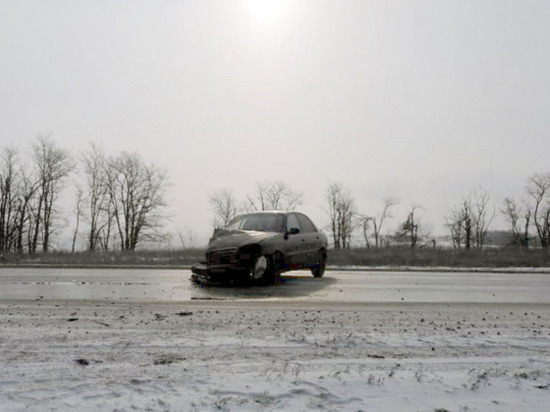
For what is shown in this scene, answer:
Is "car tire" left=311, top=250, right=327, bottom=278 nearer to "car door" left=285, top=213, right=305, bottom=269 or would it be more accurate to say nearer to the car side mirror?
"car door" left=285, top=213, right=305, bottom=269

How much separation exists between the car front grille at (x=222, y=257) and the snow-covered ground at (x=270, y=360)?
346 cm

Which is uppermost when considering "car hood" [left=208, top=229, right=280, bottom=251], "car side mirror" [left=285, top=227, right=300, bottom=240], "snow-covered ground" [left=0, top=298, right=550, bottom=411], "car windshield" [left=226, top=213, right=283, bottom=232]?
"car windshield" [left=226, top=213, right=283, bottom=232]

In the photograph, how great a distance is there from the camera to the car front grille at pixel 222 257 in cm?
1125

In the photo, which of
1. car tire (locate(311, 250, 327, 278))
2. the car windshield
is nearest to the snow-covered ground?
the car windshield

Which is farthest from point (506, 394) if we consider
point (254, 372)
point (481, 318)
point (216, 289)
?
point (216, 289)

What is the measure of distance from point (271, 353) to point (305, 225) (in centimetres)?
851

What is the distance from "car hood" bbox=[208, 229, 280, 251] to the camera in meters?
11.3

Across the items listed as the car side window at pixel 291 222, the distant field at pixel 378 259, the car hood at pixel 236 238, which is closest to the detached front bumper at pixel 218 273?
the car hood at pixel 236 238

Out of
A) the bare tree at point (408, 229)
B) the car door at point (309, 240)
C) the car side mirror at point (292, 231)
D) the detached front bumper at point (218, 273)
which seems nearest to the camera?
the detached front bumper at point (218, 273)

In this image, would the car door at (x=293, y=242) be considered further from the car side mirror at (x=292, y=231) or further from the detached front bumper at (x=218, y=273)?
the detached front bumper at (x=218, y=273)

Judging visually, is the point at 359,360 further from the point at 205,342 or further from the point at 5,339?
the point at 5,339

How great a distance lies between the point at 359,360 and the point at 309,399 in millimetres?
1312

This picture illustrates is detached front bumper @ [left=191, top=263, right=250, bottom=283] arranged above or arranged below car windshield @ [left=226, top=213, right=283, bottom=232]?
below

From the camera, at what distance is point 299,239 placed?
1266 centimetres
